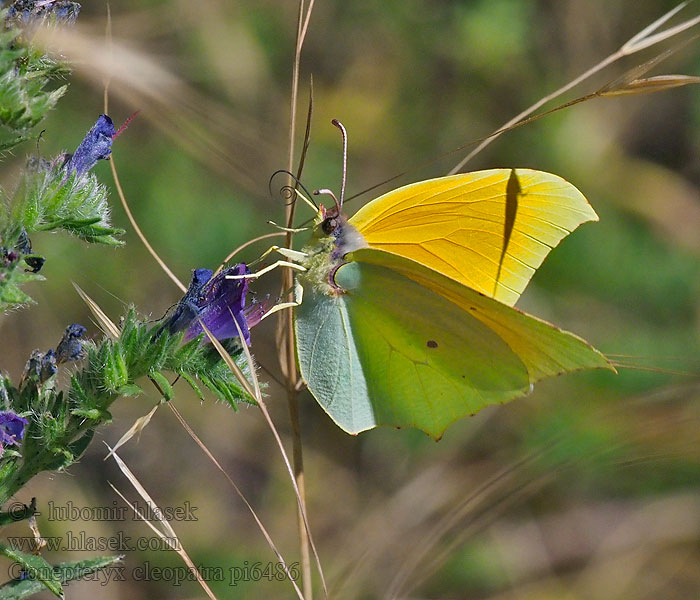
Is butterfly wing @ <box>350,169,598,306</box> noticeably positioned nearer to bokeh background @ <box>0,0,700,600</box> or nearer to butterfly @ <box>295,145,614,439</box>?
butterfly @ <box>295,145,614,439</box>

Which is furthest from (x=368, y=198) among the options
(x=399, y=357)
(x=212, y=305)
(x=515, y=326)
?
(x=212, y=305)

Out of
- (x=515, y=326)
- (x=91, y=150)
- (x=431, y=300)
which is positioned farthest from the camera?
(x=431, y=300)

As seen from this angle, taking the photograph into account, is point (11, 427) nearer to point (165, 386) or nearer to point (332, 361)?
point (165, 386)

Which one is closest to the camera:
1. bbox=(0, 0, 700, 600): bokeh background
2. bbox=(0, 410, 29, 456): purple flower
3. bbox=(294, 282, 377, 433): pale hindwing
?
bbox=(0, 410, 29, 456): purple flower

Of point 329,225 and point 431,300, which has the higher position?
point 329,225

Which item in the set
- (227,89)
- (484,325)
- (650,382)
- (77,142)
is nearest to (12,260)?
(484,325)

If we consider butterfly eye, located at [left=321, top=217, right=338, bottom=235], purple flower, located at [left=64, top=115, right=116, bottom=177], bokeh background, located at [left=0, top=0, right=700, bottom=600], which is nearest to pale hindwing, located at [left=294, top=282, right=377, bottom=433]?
butterfly eye, located at [left=321, top=217, right=338, bottom=235]
